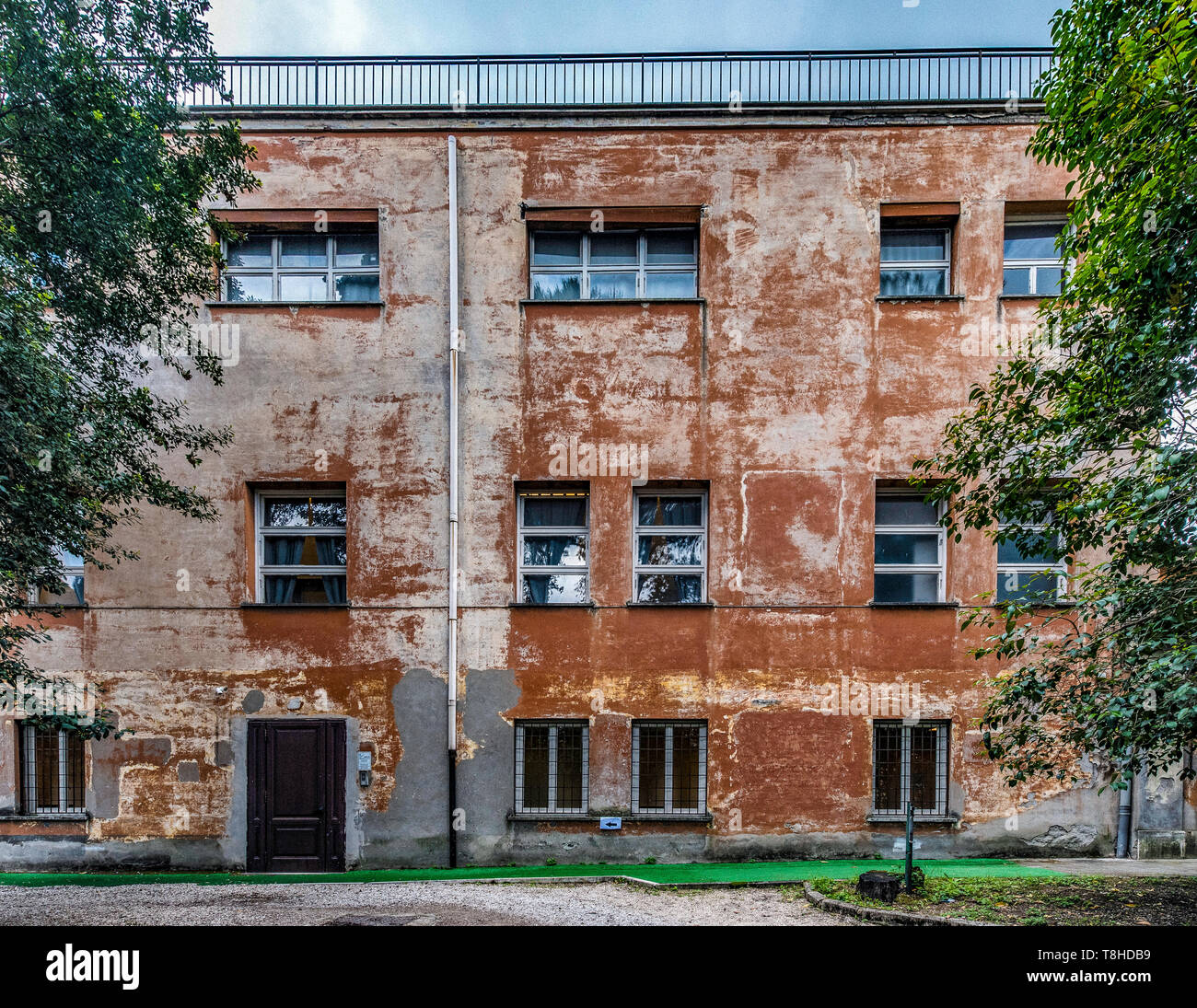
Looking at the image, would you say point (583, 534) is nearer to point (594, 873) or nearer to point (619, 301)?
point (619, 301)

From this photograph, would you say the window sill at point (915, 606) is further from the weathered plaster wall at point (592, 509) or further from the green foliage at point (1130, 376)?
the green foliage at point (1130, 376)

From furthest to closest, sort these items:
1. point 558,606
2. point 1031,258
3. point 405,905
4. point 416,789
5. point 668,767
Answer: point 1031,258
point 558,606
point 668,767
point 416,789
point 405,905

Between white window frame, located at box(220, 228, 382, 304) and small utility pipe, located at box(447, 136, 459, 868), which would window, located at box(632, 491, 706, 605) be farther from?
white window frame, located at box(220, 228, 382, 304)

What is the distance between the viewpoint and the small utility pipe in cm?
928

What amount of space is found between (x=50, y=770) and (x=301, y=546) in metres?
4.70

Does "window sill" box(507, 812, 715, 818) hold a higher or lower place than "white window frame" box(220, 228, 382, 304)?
lower

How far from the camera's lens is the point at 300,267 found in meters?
10.2

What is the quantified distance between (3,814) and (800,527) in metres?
11.9

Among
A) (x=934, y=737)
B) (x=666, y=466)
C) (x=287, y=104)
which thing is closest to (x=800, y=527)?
(x=666, y=466)

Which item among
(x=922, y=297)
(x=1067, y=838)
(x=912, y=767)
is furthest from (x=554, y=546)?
(x=1067, y=838)

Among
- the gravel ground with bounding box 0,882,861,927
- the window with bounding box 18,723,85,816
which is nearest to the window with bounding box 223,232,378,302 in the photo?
the window with bounding box 18,723,85,816

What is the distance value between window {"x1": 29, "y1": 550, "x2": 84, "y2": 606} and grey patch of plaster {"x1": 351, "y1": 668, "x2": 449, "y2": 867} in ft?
15.8

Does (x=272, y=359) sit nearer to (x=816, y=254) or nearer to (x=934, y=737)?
(x=816, y=254)

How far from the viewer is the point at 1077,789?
927cm
